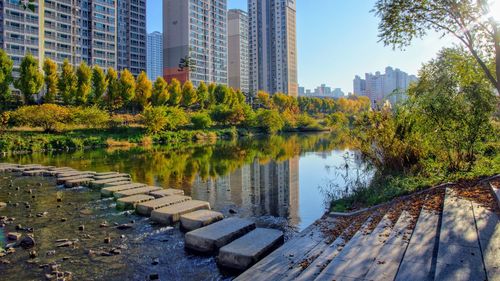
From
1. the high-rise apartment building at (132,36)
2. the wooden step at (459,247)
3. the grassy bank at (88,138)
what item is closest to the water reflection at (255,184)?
the wooden step at (459,247)

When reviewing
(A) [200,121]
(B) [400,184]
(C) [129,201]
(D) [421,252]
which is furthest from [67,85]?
(D) [421,252]

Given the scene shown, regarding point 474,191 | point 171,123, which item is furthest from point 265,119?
point 474,191

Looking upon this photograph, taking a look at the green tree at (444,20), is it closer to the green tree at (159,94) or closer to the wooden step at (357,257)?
the wooden step at (357,257)

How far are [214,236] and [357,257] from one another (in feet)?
10.0

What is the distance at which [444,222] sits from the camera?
646 cm

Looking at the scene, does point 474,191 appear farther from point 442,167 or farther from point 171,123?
point 171,123

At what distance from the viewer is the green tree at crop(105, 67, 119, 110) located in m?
60.4

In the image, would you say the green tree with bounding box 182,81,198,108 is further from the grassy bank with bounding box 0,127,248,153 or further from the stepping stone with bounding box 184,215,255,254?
the stepping stone with bounding box 184,215,255,254

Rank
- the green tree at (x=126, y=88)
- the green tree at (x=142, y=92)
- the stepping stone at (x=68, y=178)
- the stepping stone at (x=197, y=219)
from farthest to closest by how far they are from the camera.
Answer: the green tree at (x=142, y=92), the green tree at (x=126, y=88), the stepping stone at (x=68, y=178), the stepping stone at (x=197, y=219)

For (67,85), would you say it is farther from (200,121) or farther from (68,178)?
(68,178)

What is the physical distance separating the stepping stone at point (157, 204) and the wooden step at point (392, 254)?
637 cm

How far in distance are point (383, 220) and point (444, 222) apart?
125 centimetres

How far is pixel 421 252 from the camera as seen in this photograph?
17.6ft

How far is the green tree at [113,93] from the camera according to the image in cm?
6044
